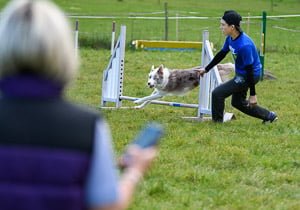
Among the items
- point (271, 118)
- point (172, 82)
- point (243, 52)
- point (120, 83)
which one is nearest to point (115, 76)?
point (120, 83)

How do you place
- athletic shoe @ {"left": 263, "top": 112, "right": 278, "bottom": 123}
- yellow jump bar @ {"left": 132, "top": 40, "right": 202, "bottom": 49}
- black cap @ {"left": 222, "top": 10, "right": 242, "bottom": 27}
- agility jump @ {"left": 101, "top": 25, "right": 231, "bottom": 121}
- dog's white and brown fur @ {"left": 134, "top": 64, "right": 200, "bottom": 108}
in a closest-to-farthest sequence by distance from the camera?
1. black cap @ {"left": 222, "top": 10, "right": 242, "bottom": 27}
2. athletic shoe @ {"left": 263, "top": 112, "right": 278, "bottom": 123}
3. agility jump @ {"left": 101, "top": 25, "right": 231, "bottom": 121}
4. dog's white and brown fur @ {"left": 134, "top": 64, "right": 200, "bottom": 108}
5. yellow jump bar @ {"left": 132, "top": 40, "right": 202, "bottom": 49}

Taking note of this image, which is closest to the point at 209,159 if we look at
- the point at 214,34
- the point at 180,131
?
the point at 180,131

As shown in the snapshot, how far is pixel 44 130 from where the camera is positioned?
2.24m

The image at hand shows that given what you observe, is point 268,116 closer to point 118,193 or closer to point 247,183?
point 247,183

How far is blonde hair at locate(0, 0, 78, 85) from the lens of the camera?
7.24 feet

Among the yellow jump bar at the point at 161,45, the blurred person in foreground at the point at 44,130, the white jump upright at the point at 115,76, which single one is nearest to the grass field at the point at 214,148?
the white jump upright at the point at 115,76

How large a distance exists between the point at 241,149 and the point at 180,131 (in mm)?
1519

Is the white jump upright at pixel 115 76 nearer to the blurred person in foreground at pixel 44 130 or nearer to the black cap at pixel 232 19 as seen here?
the black cap at pixel 232 19

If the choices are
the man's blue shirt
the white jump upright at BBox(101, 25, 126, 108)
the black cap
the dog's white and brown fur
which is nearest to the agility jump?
the white jump upright at BBox(101, 25, 126, 108)

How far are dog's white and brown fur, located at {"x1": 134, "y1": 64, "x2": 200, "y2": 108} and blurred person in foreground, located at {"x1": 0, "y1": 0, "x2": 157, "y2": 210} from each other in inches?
405

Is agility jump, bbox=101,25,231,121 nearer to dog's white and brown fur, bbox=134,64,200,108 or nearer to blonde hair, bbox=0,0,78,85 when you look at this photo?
dog's white and brown fur, bbox=134,64,200,108

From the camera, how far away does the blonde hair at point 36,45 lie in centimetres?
221

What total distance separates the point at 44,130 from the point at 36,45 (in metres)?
0.25

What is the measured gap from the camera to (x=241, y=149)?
8.58 m
